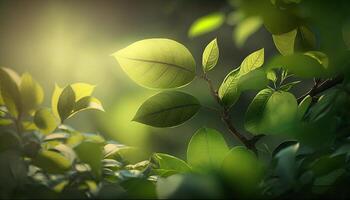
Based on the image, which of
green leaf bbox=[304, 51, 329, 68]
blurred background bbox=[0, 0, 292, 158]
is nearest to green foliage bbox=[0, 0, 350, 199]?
green leaf bbox=[304, 51, 329, 68]

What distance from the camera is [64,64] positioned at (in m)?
2.50

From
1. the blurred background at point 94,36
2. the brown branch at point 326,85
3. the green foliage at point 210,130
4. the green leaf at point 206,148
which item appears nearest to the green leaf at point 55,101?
the green foliage at point 210,130

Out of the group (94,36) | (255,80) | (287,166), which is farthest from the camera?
(94,36)

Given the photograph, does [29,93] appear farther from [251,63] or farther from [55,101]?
[251,63]

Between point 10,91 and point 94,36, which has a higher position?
point 10,91

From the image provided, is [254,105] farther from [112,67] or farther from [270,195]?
[112,67]

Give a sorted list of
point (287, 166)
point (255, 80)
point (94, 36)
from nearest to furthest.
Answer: point (287, 166) < point (255, 80) < point (94, 36)

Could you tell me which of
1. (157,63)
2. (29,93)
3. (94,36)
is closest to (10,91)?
(29,93)

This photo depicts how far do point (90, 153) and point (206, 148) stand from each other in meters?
0.11

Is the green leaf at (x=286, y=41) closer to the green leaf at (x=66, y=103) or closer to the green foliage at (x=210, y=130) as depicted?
the green foliage at (x=210, y=130)

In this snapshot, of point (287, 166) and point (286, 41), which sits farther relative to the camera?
point (286, 41)

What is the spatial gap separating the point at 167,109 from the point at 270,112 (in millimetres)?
85

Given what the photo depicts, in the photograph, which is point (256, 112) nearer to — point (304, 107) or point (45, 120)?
point (304, 107)

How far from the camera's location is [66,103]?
1.23 ft
